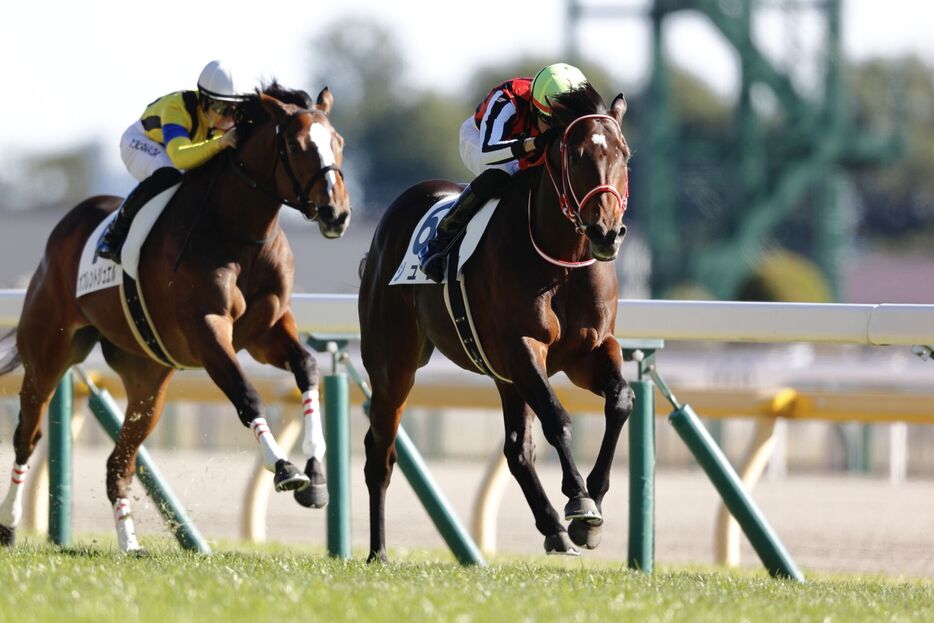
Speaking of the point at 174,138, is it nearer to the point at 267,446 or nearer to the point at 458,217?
the point at 458,217

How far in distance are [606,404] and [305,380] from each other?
4.04 ft

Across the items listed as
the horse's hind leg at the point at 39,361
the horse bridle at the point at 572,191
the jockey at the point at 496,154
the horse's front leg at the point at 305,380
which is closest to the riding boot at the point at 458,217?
the jockey at the point at 496,154

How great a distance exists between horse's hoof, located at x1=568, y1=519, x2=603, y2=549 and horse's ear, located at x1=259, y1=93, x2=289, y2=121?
202 centimetres

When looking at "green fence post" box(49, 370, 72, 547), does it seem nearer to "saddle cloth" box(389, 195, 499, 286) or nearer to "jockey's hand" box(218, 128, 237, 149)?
"jockey's hand" box(218, 128, 237, 149)

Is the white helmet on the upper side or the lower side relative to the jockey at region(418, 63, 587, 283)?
upper

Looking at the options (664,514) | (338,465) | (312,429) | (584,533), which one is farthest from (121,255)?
(664,514)

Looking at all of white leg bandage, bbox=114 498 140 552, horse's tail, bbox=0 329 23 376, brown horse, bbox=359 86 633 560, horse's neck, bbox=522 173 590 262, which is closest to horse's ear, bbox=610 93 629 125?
brown horse, bbox=359 86 633 560

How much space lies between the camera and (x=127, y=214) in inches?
271

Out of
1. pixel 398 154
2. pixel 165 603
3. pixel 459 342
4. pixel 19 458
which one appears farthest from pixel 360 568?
pixel 398 154

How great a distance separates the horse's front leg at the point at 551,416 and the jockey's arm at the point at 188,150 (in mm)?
1657

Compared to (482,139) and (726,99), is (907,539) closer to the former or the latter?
(482,139)

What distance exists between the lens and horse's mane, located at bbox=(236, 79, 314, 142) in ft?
21.9

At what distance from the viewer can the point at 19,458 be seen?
736 cm

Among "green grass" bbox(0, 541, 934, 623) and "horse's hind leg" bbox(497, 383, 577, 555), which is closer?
"green grass" bbox(0, 541, 934, 623)
